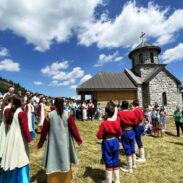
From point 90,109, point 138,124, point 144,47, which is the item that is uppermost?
point 144,47

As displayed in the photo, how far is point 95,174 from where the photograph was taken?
6684 mm

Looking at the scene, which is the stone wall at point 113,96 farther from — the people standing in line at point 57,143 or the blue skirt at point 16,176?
the blue skirt at point 16,176

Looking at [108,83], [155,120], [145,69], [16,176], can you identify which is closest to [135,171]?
[16,176]

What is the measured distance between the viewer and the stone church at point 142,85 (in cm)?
2550

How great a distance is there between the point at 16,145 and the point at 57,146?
0.83 meters

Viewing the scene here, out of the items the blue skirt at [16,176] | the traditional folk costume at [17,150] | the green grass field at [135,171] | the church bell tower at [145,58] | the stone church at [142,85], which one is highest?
the church bell tower at [145,58]

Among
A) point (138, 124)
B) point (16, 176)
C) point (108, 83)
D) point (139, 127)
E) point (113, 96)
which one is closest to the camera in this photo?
point (16, 176)

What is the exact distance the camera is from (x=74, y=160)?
5039 mm

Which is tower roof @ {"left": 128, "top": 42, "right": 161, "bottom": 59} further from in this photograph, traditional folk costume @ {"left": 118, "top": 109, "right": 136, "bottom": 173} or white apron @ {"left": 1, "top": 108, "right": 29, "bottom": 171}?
white apron @ {"left": 1, "top": 108, "right": 29, "bottom": 171}

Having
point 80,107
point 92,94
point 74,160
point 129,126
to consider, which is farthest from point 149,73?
point 74,160

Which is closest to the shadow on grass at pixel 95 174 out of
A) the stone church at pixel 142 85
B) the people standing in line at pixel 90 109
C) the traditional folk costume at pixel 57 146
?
the traditional folk costume at pixel 57 146

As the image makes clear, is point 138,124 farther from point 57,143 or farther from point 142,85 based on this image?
point 142,85

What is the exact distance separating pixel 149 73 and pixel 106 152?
2459 cm

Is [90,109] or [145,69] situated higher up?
[145,69]
